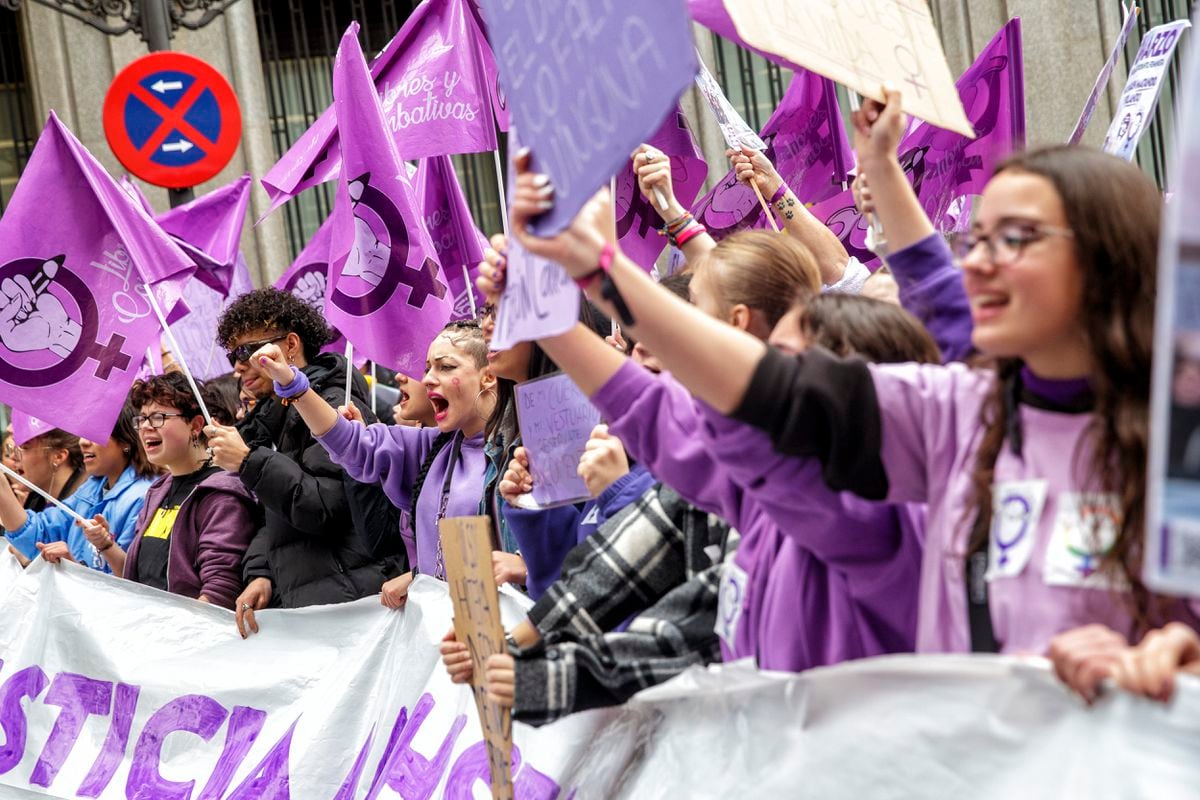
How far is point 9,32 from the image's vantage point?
14.5 m

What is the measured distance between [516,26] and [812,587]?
38.3 inches

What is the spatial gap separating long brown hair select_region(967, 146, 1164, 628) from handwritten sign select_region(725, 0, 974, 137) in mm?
534

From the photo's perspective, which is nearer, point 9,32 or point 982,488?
point 982,488

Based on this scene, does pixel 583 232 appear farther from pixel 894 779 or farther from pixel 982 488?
pixel 894 779

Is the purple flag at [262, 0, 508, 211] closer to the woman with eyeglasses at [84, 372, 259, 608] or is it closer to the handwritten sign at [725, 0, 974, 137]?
the woman with eyeglasses at [84, 372, 259, 608]

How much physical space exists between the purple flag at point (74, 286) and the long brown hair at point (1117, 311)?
13.8 feet

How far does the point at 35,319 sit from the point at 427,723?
2403 millimetres

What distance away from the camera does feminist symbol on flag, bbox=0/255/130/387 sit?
5617 mm

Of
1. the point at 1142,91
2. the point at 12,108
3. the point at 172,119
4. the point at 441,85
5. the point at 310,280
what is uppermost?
the point at 12,108

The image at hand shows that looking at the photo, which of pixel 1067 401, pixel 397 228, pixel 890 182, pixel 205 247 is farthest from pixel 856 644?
pixel 205 247

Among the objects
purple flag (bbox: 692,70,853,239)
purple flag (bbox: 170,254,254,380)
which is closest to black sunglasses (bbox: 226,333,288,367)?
purple flag (bbox: 692,70,853,239)

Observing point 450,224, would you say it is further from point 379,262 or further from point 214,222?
point 214,222

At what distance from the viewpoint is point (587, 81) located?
2.19m

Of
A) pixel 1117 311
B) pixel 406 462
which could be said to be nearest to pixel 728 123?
pixel 406 462
